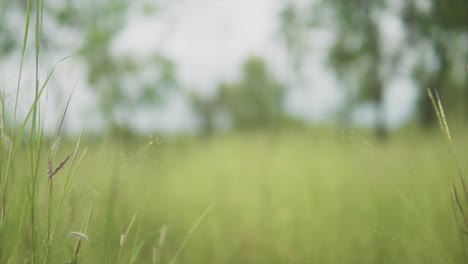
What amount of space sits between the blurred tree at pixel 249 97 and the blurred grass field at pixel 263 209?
21605mm

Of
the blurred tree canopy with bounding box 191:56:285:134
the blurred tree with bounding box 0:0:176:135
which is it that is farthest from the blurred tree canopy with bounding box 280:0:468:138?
the blurred tree canopy with bounding box 191:56:285:134

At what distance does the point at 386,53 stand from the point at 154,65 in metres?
7.28

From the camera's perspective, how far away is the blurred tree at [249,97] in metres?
26.3

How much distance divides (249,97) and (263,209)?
26.1 m

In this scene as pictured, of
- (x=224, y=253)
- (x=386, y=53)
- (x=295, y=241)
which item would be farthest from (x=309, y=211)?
(x=386, y=53)

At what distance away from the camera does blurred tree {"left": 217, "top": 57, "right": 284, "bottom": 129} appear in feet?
86.4

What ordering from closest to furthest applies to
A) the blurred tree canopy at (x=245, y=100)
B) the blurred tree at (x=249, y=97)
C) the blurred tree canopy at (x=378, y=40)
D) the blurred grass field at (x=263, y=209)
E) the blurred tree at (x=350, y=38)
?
the blurred grass field at (x=263, y=209) < the blurred tree canopy at (x=378, y=40) < the blurred tree at (x=350, y=38) < the blurred tree canopy at (x=245, y=100) < the blurred tree at (x=249, y=97)

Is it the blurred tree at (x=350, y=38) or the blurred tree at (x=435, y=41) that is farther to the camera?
the blurred tree at (x=350, y=38)

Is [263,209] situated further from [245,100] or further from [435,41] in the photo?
[245,100]

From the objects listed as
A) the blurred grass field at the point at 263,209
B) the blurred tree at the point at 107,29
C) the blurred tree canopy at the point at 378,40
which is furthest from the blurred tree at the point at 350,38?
the blurred grass field at the point at 263,209

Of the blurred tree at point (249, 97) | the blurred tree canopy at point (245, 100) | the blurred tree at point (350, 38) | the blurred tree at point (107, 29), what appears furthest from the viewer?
the blurred tree at point (249, 97)

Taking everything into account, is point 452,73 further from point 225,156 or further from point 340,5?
point 225,156

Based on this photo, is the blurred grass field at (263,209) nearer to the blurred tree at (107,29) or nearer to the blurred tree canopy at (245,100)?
the blurred tree at (107,29)

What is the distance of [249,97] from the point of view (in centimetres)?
2842
